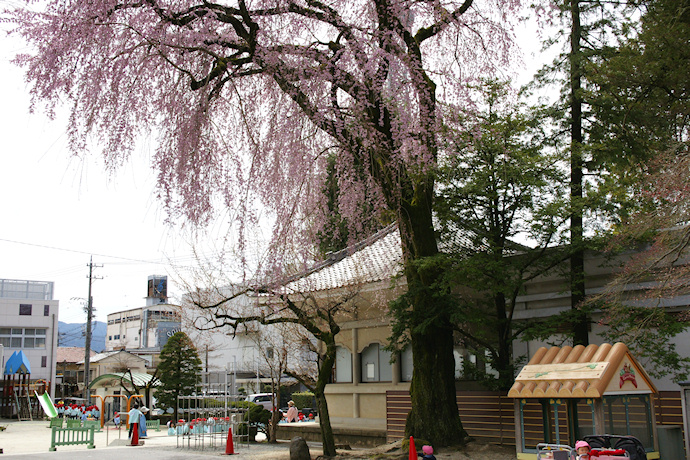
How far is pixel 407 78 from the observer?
10.8 m

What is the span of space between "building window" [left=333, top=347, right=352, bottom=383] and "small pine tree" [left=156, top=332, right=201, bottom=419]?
15076 millimetres

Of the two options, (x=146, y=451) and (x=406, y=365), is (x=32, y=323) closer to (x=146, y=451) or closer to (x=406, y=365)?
(x=146, y=451)

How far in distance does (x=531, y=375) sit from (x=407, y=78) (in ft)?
18.3

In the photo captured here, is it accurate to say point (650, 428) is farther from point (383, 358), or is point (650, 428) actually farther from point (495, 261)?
point (383, 358)

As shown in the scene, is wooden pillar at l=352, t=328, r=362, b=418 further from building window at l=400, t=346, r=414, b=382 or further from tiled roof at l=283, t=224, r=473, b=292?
tiled roof at l=283, t=224, r=473, b=292

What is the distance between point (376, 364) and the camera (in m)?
19.0

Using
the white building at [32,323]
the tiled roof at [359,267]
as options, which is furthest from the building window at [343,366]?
the white building at [32,323]

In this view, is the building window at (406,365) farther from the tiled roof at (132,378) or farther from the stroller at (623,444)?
the tiled roof at (132,378)

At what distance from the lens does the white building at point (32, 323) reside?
47438mm

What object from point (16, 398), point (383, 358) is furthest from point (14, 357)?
point (383, 358)

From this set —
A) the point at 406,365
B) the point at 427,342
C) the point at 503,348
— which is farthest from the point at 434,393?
the point at 406,365

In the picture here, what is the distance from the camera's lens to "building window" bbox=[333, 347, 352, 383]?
1994cm

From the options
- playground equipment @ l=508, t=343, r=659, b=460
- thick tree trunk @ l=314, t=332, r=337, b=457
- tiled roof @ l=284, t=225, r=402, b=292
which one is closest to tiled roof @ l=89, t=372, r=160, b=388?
tiled roof @ l=284, t=225, r=402, b=292

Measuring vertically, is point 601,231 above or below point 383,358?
above
